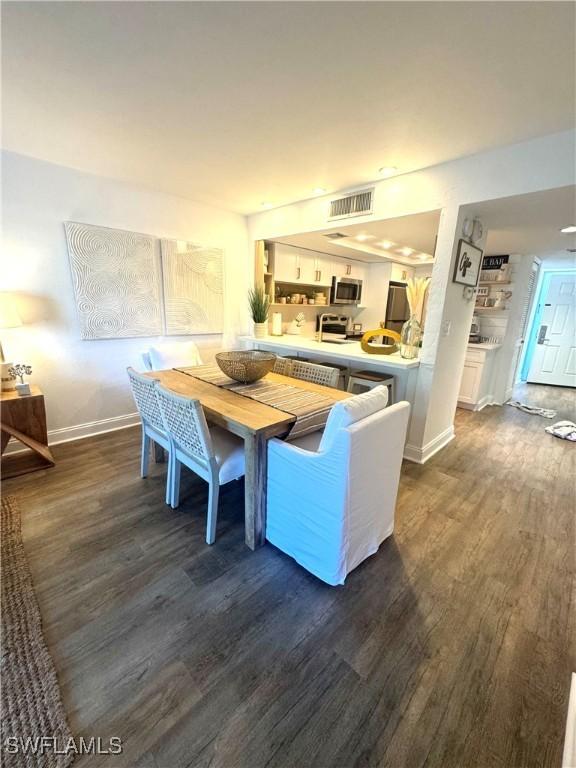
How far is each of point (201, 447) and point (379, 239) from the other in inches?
133

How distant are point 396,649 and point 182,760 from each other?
0.87 m

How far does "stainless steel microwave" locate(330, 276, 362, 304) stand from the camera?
499 cm

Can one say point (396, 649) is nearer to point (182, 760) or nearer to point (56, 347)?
point (182, 760)

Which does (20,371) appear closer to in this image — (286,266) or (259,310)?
(259,310)

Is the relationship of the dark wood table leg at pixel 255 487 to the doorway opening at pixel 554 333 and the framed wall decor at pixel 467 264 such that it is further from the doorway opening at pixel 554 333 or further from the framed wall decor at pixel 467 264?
the doorway opening at pixel 554 333

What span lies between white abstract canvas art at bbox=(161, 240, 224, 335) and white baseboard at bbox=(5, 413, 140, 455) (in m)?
1.11

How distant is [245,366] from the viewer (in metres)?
2.21

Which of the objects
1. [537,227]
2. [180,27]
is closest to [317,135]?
[180,27]

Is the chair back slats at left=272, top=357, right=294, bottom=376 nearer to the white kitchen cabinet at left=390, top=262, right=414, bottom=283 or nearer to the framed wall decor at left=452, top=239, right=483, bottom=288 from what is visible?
the framed wall decor at left=452, top=239, right=483, bottom=288

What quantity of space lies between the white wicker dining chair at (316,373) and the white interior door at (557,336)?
5.78 m

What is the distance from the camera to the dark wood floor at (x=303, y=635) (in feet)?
3.40

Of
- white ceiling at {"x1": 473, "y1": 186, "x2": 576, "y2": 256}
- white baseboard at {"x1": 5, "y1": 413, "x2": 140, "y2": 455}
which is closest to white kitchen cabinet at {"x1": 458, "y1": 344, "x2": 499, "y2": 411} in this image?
white ceiling at {"x1": 473, "y1": 186, "x2": 576, "y2": 256}

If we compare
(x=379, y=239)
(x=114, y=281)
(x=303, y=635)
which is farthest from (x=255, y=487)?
(x=379, y=239)

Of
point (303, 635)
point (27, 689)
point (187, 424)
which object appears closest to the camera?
point (27, 689)
